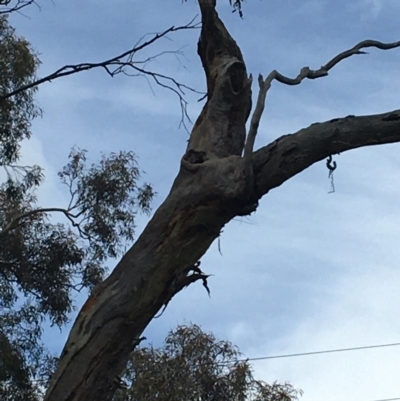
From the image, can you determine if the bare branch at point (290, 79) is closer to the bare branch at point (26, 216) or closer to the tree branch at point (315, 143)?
the tree branch at point (315, 143)

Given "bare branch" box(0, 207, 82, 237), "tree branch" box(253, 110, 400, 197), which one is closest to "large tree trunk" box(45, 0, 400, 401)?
"tree branch" box(253, 110, 400, 197)

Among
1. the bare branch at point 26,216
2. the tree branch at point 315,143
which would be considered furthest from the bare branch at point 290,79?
the bare branch at point 26,216

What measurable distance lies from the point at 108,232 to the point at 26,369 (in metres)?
2.01

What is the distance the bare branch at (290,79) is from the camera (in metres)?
3.52

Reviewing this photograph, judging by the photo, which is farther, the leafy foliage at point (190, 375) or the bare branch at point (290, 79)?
the leafy foliage at point (190, 375)

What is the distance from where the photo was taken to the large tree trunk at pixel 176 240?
350 centimetres

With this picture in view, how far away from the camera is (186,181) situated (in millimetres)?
3781

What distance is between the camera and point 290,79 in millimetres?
3846

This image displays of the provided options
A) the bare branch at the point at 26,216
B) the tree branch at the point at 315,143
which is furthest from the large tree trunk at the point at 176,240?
the bare branch at the point at 26,216

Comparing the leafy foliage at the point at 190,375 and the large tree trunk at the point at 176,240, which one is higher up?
the leafy foliage at the point at 190,375

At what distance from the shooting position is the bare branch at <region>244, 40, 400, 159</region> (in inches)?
138

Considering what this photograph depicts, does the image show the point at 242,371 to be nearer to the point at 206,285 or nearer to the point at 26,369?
the point at 26,369

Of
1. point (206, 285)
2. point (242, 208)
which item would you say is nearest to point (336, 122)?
point (242, 208)

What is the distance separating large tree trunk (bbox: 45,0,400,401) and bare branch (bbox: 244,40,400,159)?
94mm
